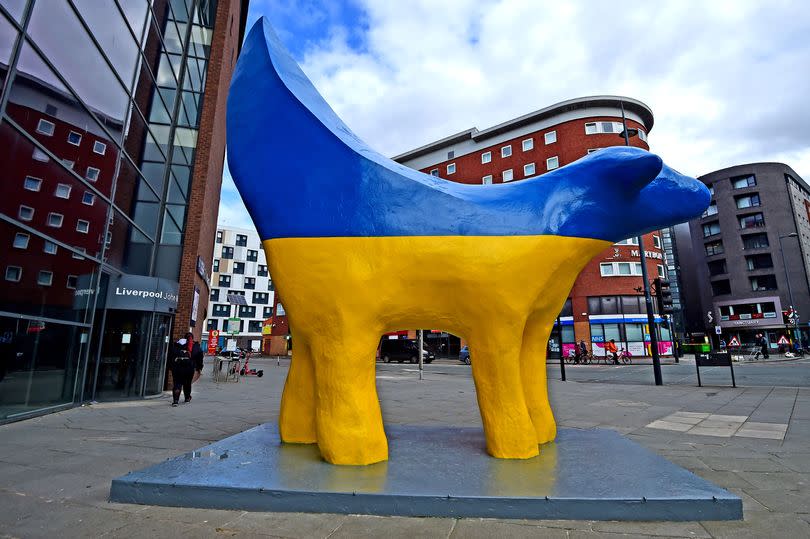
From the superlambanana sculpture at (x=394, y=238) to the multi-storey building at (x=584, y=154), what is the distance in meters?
27.4

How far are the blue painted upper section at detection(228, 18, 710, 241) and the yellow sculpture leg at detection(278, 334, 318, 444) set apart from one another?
152cm

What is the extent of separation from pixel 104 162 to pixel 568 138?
1283 inches

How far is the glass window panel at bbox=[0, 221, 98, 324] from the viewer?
7.55 metres

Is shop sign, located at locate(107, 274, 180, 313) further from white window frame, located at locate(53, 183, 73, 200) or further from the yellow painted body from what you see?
the yellow painted body

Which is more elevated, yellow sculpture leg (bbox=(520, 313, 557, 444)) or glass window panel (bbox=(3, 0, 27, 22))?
glass window panel (bbox=(3, 0, 27, 22))

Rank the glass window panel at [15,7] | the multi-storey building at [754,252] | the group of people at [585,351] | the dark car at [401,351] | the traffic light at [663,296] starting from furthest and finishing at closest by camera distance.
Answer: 1. the multi-storey building at [754,252]
2. the dark car at [401,351]
3. the group of people at [585,351]
4. the traffic light at [663,296]
5. the glass window panel at [15,7]

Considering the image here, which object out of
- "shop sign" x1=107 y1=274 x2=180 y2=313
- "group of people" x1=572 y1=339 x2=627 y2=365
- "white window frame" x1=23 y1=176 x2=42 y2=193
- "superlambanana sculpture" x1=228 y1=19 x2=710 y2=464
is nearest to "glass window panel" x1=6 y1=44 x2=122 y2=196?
"white window frame" x1=23 y1=176 x2=42 y2=193

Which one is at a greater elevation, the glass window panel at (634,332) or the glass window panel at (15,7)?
the glass window panel at (15,7)

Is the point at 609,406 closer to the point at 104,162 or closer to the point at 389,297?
the point at 389,297

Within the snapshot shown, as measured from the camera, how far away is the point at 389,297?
4457mm

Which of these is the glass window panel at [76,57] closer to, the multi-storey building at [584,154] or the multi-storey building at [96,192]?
the multi-storey building at [96,192]

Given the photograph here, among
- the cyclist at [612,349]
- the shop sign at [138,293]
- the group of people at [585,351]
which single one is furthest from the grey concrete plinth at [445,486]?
the group of people at [585,351]

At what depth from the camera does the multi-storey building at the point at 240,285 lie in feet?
204

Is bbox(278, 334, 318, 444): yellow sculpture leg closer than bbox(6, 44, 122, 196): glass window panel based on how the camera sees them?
Yes
